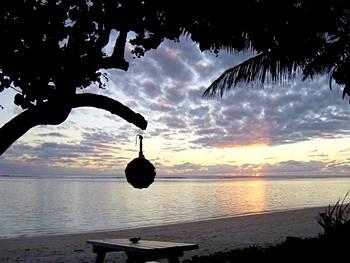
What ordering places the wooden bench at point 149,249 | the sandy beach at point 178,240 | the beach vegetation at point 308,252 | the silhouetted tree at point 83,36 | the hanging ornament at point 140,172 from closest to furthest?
the silhouetted tree at point 83,36 < the hanging ornament at point 140,172 < the wooden bench at point 149,249 < the beach vegetation at point 308,252 < the sandy beach at point 178,240

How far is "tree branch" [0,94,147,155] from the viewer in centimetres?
450

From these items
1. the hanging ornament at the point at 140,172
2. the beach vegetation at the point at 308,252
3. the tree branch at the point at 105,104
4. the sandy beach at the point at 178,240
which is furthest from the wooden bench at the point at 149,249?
the sandy beach at the point at 178,240

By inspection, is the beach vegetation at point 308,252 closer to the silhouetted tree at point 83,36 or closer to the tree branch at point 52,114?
the silhouetted tree at point 83,36

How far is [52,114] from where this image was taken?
15.4ft

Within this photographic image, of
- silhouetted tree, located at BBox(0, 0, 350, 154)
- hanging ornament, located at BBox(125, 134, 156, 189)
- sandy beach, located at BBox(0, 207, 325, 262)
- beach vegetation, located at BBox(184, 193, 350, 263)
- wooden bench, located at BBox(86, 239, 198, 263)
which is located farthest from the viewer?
sandy beach, located at BBox(0, 207, 325, 262)

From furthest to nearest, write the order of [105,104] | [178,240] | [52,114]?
[178,240] → [105,104] → [52,114]

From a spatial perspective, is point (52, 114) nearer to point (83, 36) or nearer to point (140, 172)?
point (83, 36)

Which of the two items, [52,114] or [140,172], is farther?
[140,172]

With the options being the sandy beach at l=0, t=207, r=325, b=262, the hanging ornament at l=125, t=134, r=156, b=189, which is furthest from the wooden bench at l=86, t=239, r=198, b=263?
the sandy beach at l=0, t=207, r=325, b=262

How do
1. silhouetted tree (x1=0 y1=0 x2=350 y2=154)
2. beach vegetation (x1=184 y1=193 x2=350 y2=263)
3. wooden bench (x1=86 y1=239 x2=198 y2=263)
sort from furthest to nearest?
beach vegetation (x1=184 y1=193 x2=350 y2=263)
wooden bench (x1=86 y1=239 x2=198 y2=263)
silhouetted tree (x1=0 y1=0 x2=350 y2=154)

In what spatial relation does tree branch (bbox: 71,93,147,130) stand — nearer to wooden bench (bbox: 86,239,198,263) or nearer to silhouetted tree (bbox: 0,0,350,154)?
silhouetted tree (bbox: 0,0,350,154)

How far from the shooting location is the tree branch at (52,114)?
14.8ft

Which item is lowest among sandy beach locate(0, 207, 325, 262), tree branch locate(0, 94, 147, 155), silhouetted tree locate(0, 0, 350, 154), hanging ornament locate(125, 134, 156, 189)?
sandy beach locate(0, 207, 325, 262)

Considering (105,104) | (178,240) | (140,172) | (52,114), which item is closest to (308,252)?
(140,172)
